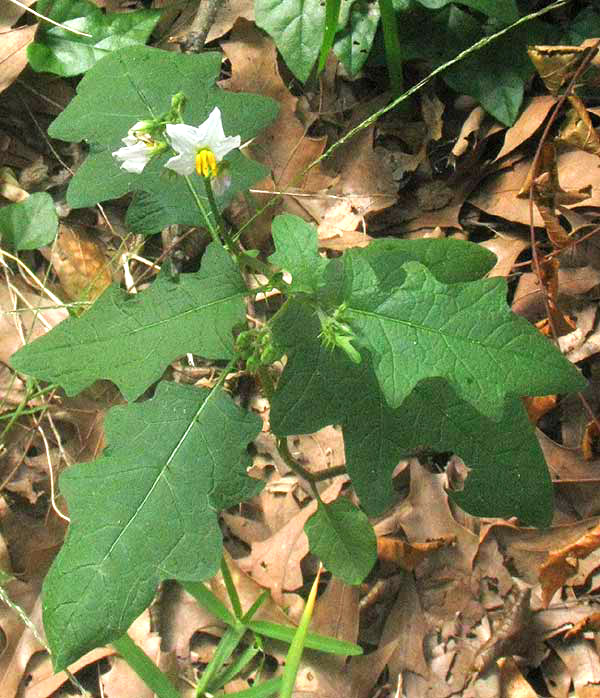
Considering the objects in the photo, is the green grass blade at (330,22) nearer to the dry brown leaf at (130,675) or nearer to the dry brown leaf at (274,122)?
the dry brown leaf at (274,122)

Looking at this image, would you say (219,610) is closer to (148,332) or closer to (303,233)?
(148,332)

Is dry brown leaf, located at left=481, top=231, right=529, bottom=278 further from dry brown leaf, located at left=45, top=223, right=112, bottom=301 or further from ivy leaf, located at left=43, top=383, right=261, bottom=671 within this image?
dry brown leaf, located at left=45, top=223, right=112, bottom=301

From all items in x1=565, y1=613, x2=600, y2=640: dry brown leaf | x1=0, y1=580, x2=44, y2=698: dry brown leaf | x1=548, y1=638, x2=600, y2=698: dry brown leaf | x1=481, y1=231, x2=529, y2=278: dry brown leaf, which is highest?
x1=481, y1=231, x2=529, y2=278: dry brown leaf

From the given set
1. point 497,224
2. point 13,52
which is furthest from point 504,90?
point 13,52

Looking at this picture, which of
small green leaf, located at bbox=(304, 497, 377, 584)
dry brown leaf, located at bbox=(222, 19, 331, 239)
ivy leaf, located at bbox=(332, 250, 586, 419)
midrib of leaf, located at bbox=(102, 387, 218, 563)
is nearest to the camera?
ivy leaf, located at bbox=(332, 250, 586, 419)

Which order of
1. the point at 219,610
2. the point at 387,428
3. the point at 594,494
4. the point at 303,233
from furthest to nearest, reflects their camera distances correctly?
1. the point at 594,494
2. the point at 219,610
3. the point at 387,428
4. the point at 303,233

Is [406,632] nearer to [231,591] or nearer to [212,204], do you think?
[231,591]

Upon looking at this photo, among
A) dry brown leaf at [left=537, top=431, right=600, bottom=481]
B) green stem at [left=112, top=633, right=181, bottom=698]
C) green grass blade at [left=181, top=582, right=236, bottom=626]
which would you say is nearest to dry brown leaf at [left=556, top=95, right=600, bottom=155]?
dry brown leaf at [left=537, top=431, right=600, bottom=481]
